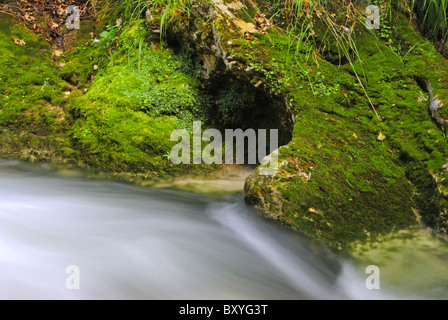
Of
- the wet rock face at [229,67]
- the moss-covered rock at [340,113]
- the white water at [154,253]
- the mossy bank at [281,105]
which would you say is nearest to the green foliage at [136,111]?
the mossy bank at [281,105]

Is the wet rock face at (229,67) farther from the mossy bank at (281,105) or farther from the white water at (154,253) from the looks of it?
the white water at (154,253)

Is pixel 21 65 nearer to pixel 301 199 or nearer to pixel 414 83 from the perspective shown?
pixel 301 199

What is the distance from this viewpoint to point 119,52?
462 cm

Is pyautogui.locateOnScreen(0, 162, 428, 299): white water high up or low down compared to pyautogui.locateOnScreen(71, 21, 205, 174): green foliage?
down

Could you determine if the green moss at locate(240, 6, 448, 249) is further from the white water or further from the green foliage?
the green foliage

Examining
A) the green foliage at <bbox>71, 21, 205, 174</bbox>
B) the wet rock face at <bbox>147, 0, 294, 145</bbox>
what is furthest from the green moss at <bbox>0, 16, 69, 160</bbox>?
the wet rock face at <bbox>147, 0, 294, 145</bbox>

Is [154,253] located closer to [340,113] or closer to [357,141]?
[357,141]

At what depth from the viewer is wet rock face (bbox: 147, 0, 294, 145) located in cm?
361

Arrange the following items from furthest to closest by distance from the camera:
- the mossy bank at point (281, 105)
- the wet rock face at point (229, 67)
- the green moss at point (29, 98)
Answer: the green moss at point (29, 98), the wet rock face at point (229, 67), the mossy bank at point (281, 105)

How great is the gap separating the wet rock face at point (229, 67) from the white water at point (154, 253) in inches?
48.1

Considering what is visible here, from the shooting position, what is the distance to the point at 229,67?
12.0 feet

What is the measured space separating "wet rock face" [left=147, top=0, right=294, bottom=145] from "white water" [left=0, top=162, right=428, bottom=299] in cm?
122

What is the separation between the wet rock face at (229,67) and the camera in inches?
142

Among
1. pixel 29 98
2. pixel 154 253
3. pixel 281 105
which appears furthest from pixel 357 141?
pixel 29 98
